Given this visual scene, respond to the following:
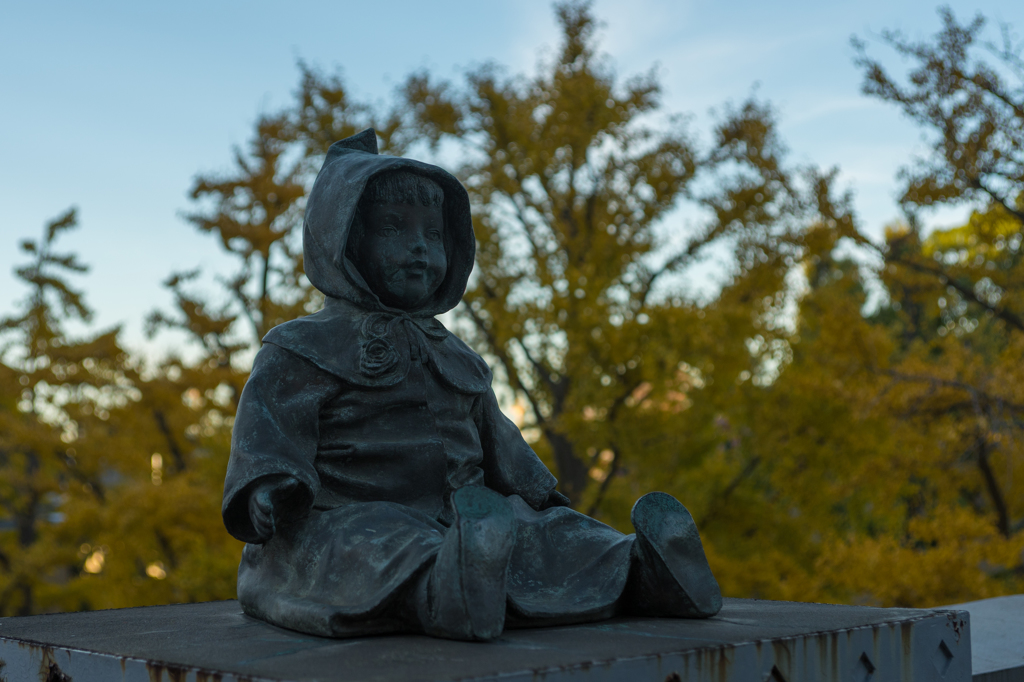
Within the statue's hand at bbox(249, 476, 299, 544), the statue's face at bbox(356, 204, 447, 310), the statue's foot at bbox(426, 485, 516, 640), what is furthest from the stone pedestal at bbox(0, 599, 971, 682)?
the statue's face at bbox(356, 204, 447, 310)

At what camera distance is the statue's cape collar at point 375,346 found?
8.97ft

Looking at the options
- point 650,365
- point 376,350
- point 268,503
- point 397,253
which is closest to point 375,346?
point 376,350

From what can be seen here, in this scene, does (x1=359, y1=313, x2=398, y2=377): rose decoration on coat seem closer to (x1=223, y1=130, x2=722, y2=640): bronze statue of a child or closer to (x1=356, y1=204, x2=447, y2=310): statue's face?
(x1=223, y1=130, x2=722, y2=640): bronze statue of a child

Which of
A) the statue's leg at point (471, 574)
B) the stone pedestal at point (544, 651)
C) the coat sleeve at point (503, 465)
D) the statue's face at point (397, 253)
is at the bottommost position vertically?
the stone pedestal at point (544, 651)

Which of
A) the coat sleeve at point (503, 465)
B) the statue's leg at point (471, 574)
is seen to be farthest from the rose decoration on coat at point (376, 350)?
the statue's leg at point (471, 574)

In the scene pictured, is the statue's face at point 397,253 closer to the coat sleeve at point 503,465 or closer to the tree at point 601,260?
the coat sleeve at point 503,465

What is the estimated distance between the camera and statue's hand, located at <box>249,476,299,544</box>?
2389 millimetres

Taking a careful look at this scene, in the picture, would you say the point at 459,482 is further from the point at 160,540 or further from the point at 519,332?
the point at 160,540

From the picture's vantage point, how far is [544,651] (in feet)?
6.82

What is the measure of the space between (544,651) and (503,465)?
1033 millimetres

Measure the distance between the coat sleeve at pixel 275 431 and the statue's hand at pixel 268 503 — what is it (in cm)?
2

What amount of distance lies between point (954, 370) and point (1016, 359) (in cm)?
43

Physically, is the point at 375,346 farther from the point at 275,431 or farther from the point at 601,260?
the point at 601,260

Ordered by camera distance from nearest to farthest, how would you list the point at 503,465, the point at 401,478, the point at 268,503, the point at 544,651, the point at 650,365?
the point at 544,651 → the point at 268,503 → the point at 401,478 → the point at 503,465 → the point at 650,365
